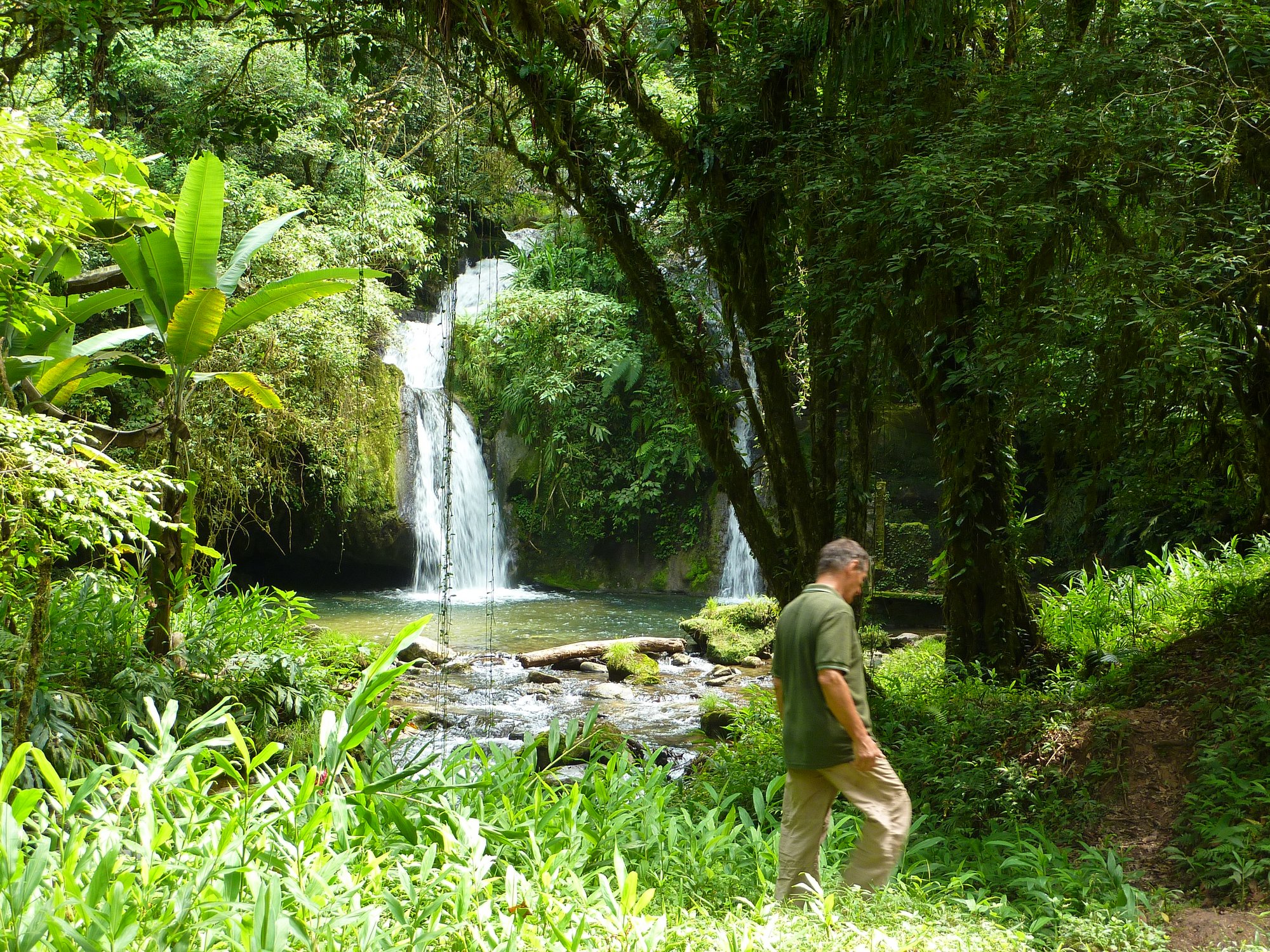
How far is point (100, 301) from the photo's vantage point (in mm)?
5977

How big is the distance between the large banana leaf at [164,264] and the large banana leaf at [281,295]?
33 centimetres

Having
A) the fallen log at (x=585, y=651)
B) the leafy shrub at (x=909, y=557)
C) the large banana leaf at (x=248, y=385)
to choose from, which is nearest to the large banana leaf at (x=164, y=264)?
the large banana leaf at (x=248, y=385)

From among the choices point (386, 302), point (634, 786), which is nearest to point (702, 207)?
point (634, 786)

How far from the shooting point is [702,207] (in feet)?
23.5

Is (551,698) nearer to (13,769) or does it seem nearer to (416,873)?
(416,873)

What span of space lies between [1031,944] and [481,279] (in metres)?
19.1

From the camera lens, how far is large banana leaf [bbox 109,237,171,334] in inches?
231

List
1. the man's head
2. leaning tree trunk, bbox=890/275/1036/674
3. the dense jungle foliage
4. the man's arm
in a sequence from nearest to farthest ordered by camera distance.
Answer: the dense jungle foliage
the man's arm
the man's head
leaning tree trunk, bbox=890/275/1036/674

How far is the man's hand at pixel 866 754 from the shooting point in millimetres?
3359

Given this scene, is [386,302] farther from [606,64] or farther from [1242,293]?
[1242,293]

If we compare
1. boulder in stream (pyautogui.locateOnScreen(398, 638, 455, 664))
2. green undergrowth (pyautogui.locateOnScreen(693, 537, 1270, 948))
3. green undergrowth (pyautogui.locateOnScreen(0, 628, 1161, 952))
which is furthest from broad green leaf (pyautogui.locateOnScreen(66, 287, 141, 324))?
boulder in stream (pyautogui.locateOnScreen(398, 638, 455, 664))

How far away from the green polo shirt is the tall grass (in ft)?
13.8

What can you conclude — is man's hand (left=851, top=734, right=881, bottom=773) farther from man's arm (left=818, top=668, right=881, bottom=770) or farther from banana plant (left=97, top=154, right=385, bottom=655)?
banana plant (left=97, top=154, right=385, bottom=655)

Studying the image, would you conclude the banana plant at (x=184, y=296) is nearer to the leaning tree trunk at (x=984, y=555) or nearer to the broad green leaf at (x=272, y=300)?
the broad green leaf at (x=272, y=300)
